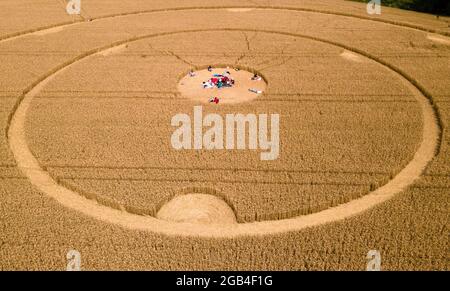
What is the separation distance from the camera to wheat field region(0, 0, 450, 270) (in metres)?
11.6

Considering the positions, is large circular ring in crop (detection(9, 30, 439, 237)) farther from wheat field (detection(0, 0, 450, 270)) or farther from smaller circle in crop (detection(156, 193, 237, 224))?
smaller circle in crop (detection(156, 193, 237, 224))

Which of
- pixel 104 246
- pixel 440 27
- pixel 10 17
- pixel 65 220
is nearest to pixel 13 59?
pixel 10 17

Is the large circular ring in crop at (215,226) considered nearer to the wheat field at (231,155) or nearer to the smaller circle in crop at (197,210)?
the wheat field at (231,155)

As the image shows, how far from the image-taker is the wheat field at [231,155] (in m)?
11.6

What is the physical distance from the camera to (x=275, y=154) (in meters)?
15.7

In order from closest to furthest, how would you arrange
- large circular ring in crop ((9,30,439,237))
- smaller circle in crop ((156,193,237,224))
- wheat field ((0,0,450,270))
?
1. wheat field ((0,0,450,270))
2. large circular ring in crop ((9,30,439,237))
3. smaller circle in crop ((156,193,237,224))

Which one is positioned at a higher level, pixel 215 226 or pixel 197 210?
pixel 197 210

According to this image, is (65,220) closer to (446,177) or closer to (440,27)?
(446,177)

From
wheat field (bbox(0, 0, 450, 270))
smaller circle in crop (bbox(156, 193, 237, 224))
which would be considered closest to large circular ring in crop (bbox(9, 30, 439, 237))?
wheat field (bbox(0, 0, 450, 270))

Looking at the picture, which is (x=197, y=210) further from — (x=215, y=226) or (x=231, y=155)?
(x=231, y=155)

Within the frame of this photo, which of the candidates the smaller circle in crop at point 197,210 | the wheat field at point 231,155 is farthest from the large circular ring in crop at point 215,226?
the smaller circle in crop at point 197,210

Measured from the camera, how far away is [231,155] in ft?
51.6

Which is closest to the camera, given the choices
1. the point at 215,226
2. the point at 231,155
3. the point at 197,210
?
the point at 215,226

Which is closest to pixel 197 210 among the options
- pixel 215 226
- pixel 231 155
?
pixel 215 226
